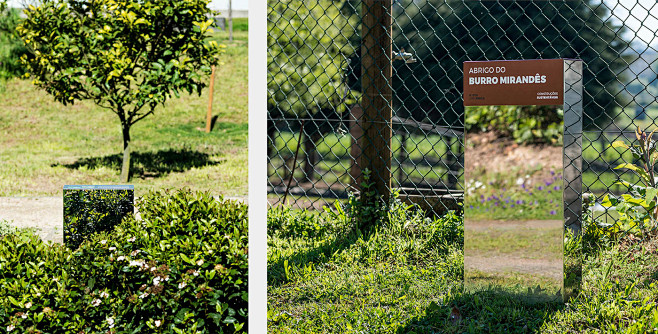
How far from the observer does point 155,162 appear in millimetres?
6703

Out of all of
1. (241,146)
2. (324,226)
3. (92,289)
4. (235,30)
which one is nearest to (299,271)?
(324,226)

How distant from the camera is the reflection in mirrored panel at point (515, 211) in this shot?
2301 millimetres

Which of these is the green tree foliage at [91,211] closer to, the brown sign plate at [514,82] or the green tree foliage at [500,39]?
the brown sign plate at [514,82]

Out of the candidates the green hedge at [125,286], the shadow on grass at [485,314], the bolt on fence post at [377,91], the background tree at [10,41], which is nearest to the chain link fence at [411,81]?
the bolt on fence post at [377,91]

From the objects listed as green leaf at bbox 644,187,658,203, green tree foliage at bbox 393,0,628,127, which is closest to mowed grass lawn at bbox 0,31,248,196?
green tree foliage at bbox 393,0,628,127

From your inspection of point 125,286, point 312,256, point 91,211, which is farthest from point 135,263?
point 312,256

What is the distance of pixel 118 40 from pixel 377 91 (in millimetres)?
2703

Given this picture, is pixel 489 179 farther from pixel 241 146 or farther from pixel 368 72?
pixel 241 146

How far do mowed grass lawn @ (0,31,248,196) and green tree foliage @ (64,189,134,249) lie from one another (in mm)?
3150

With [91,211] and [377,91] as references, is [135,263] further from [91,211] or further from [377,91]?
[377,91]

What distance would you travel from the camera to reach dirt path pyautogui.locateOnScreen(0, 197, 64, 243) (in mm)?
3629

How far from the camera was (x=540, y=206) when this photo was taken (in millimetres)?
2311

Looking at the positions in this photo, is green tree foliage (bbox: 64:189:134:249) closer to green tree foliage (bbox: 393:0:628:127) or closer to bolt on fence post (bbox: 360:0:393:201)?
bolt on fence post (bbox: 360:0:393:201)

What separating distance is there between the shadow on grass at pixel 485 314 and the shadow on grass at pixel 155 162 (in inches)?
179
